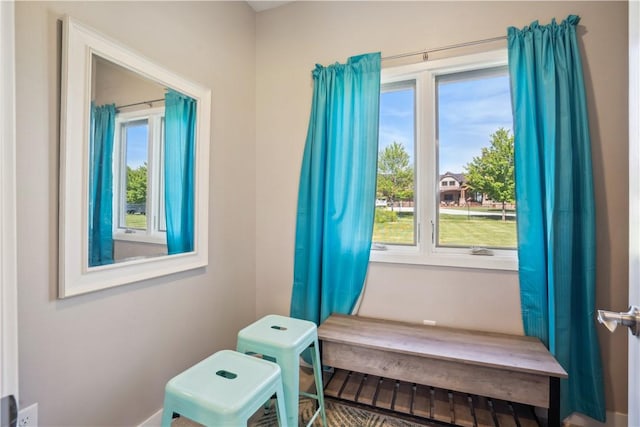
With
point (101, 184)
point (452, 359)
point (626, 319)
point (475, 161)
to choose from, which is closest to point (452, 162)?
point (475, 161)

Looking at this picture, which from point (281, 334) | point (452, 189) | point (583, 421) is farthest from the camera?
point (452, 189)

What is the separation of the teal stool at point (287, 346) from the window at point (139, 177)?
740 millimetres

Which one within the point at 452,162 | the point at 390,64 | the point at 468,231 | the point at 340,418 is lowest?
the point at 340,418

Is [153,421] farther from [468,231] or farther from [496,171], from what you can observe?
[496,171]

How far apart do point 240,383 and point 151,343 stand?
2.35ft

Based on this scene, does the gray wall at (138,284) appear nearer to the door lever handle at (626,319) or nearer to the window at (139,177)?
the window at (139,177)

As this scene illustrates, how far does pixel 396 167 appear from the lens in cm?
212

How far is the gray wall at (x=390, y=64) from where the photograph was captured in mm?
1602

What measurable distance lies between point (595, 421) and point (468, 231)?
47.5 inches

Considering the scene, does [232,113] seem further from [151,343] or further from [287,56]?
[151,343]

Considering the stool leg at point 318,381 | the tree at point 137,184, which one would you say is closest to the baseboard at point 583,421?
the stool leg at point 318,381

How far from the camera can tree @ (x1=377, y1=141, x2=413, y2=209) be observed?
2096 millimetres

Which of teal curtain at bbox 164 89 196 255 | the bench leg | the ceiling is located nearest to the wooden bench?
the bench leg

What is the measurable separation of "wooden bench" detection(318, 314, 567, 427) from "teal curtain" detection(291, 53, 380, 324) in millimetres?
282
